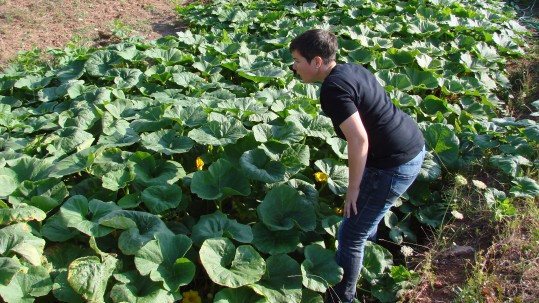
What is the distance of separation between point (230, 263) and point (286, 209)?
0.55 meters

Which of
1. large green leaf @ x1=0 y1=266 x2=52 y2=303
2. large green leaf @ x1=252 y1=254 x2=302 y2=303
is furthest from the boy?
large green leaf @ x1=0 y1=266 x2=52 y2=303

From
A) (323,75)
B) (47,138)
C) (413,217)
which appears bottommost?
(413,217)

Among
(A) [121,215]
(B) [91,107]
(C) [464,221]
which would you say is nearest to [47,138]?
(B) [91,107]

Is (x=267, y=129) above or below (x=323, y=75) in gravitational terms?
below

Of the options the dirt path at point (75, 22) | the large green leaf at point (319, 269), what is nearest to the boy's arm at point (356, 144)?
the large green leaf at point (319, 269)

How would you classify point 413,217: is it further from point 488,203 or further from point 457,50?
point 457,50

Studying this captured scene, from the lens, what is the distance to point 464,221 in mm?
3541

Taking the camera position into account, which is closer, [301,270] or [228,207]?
[301,270]

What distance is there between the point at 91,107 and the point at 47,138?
60cm

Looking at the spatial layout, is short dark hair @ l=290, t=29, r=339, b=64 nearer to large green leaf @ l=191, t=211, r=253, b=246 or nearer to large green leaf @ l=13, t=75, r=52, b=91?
large green leaf @ l=191, t=211, r=253, b=246

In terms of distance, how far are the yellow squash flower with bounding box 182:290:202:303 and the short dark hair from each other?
1.41m

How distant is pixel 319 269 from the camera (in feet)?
9.44

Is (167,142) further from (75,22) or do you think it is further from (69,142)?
(75,22)

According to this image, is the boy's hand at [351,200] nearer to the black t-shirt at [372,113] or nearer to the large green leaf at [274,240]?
the black t-shirt at [372,113]
